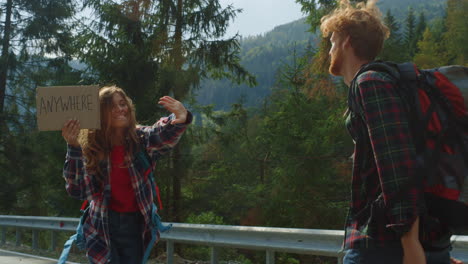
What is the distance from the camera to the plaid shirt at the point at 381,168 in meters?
1.67

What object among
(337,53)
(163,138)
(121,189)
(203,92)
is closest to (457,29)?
(203,92)

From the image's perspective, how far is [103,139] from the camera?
12.4 ft

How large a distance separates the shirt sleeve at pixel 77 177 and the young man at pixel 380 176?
216cm

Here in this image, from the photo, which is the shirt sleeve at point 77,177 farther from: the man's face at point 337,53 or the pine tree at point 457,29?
the pine tree at point 457,29

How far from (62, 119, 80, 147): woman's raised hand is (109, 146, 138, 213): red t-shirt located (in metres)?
0.29

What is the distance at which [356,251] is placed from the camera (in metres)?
1.87

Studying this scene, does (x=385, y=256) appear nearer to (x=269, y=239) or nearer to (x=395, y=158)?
(x=395, y=158)

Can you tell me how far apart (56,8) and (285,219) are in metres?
14.1

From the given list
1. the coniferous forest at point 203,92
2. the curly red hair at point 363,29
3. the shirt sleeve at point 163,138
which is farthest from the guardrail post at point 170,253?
the coniferous forest at point 203,92

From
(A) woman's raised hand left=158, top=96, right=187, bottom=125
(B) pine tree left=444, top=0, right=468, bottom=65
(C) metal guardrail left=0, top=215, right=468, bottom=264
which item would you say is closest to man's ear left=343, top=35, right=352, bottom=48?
(A) woman's raised hand left=158, top=96, right=187, bottom=125

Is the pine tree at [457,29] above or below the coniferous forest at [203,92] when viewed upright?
above

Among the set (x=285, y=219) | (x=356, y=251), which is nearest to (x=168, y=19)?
(x=285, y=219)

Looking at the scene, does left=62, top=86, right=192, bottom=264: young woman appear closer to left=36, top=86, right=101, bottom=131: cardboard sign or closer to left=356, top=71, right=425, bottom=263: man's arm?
left=36, top=86, right=101, bottom=131: cardboard sign

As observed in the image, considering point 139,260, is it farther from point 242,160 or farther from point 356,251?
point 242,160
